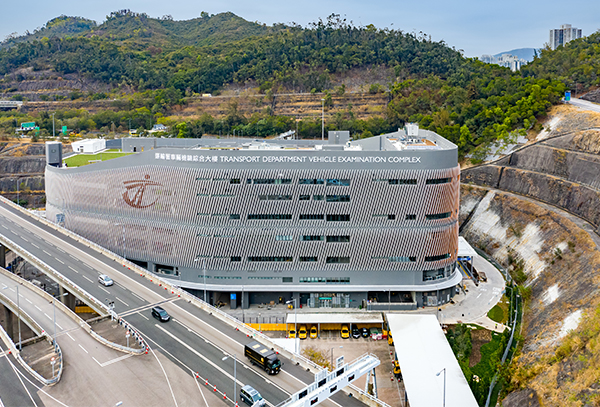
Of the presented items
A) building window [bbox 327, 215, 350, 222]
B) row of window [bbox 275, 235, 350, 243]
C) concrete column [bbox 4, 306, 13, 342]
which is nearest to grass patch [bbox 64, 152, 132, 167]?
concrete column [bbox 4, 306, 13, 342]

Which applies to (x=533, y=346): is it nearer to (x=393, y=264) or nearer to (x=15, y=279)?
(x=393, y=264)

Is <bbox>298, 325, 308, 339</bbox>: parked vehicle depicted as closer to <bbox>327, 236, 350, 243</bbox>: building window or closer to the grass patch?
<bbox>327, 236, 350, 243</bbox>: building window

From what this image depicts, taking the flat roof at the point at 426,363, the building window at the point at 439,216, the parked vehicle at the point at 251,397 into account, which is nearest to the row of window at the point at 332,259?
the building window at the point at 439,216

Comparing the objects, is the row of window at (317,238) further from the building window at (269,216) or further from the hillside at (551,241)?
the hillside at (551,241)

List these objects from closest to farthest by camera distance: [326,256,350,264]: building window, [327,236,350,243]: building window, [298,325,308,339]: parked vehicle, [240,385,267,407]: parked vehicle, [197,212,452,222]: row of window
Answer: [240,385,267,407]: parked vehicle
[298,325,308,339]: parked vehicle
[197,212,452,222]: row of window
[327,236,350,243]: building window
[326,256,350,264]: building window

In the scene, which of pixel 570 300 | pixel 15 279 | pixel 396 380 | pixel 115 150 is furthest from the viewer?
pixel 115 150

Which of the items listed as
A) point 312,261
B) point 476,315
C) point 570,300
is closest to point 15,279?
point 312,261
